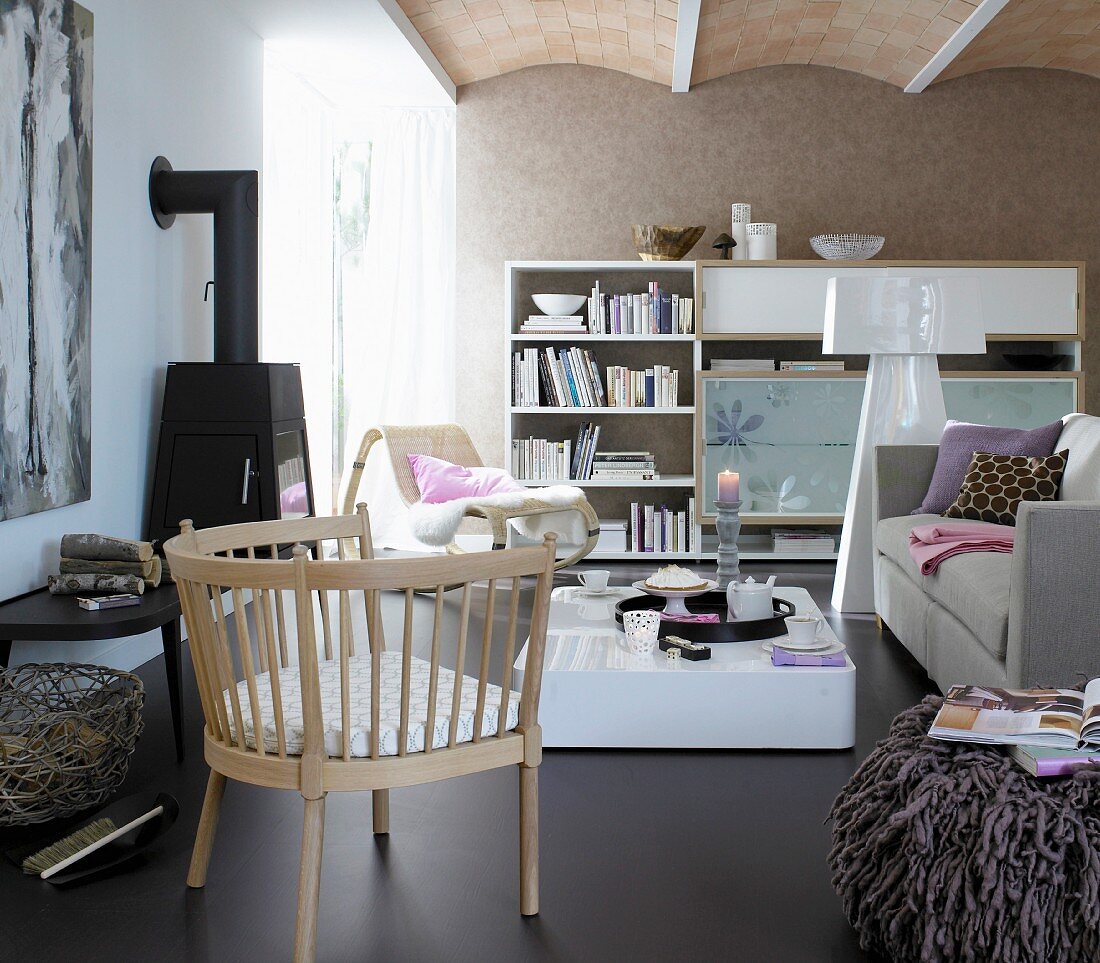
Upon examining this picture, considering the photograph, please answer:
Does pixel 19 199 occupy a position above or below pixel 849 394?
above

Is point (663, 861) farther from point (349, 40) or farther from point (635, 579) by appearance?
point (349, 40)

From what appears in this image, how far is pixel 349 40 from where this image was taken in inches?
207

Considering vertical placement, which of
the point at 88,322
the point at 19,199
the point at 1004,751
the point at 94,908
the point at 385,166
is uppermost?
the point at 385,166

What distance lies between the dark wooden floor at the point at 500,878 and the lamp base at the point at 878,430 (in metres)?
1.78

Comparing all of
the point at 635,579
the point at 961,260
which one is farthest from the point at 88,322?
the point at 961,260

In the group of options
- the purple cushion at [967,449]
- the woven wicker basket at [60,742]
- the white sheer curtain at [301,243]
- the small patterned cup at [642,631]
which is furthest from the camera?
the white sheer curtain at [301,243]

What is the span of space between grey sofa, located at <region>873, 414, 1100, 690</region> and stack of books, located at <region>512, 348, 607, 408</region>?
226 cm

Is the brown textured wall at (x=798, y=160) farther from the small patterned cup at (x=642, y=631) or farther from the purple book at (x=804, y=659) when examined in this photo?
the purple book at (x=804, y=659)

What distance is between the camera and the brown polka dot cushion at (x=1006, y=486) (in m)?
4.02

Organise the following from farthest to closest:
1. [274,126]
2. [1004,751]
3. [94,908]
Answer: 1. [274,126]
2. [94,908]
3. [1004,751]

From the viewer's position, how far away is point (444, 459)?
5.54 metres

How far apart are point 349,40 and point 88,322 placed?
240 cm

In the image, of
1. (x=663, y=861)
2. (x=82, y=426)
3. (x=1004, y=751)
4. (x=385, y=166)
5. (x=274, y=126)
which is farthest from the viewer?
(x=385, y=166)

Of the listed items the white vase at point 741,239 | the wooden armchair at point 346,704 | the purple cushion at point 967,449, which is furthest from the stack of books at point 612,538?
the wooden armchair at point 346,704
